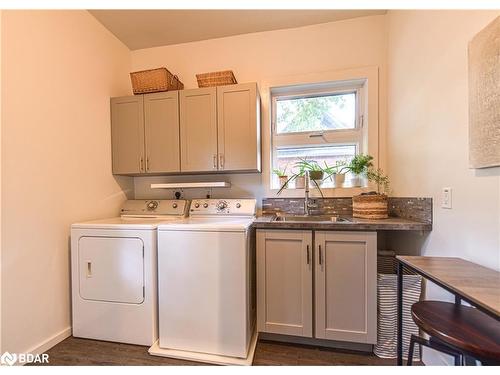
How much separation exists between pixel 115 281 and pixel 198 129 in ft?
4.48

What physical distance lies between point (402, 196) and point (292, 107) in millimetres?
1301

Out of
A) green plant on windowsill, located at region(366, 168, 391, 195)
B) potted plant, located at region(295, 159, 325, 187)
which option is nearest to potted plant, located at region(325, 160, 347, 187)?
potted plant, located at region(295, 159, 325, 187)

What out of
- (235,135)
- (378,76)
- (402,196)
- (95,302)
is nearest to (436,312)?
(402,196)

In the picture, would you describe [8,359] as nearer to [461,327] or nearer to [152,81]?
[152,81]

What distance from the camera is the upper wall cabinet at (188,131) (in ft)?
6.68

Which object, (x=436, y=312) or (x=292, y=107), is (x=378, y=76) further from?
(x=436, y=312)

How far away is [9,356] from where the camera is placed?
4.64 feet

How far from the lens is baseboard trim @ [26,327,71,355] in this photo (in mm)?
1552

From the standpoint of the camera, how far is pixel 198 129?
6.89 feet

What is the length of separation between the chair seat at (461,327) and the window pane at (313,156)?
4.41 feet

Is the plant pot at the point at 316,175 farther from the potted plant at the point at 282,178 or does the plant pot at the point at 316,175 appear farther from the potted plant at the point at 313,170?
the potted plant at the point at 282,178

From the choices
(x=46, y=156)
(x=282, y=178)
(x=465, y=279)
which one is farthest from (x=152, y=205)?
(x=465, y=279)
